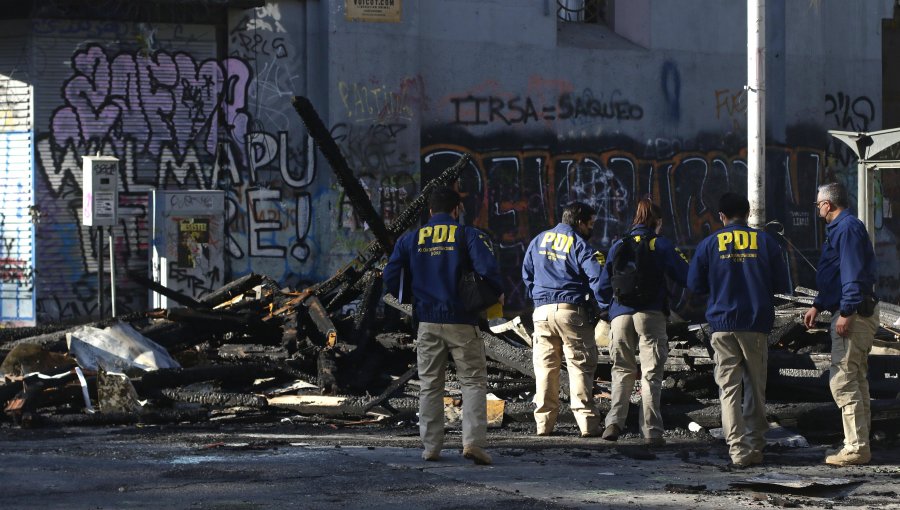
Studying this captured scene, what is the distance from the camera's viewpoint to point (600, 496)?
331 inches

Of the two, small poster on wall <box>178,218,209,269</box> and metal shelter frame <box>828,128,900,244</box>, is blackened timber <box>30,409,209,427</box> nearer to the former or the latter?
small poster on wall <box>178,218,209,269</box>

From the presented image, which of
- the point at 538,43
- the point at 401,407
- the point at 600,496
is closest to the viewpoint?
the point at 600,496

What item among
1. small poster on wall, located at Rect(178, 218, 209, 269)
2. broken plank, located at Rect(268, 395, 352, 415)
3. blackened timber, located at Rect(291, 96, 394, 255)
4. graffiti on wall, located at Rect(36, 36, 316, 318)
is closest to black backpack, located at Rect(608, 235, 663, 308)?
broken plank, located at Rect(268, 395, 352, 415)

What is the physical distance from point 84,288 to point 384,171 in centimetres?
468

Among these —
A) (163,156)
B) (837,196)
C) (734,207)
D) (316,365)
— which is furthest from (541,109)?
(837,196)

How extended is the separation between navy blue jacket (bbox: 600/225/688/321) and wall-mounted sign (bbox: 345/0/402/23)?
34.2 feet

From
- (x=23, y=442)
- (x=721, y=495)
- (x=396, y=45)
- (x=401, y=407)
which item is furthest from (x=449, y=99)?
(x=721, y=495)

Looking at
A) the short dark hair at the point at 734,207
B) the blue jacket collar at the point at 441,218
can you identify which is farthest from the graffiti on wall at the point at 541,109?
the short dark hair at the point at 734,207

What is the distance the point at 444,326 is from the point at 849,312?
275cm

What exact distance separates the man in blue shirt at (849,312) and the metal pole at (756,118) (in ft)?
17.6

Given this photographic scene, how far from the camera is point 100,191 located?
17.5 m

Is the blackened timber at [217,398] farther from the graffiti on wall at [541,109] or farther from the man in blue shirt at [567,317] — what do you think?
the graffiti on wall at [541,109]

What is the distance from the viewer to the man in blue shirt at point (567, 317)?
11102mm

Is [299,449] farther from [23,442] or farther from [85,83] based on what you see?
[85,83]
